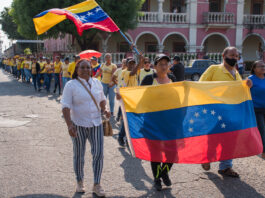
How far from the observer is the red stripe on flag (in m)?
3.83

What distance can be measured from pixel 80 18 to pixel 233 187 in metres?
3.99

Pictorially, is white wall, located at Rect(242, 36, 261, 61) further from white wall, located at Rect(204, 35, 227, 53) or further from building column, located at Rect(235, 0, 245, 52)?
building column, located at Rect(235, 0, 245, 52)

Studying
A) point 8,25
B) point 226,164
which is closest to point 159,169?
point 226,164

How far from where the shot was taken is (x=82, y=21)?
5.68 metres

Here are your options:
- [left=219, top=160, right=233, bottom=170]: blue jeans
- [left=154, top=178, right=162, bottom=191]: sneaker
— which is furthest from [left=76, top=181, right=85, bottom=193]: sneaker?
[left=219, top=160, right=233, bottom=170]: blue jeans

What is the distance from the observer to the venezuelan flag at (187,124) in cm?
384

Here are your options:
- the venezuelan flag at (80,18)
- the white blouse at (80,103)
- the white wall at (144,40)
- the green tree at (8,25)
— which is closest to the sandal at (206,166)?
the white blouse at (80,103)

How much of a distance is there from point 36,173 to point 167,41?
79.6ft

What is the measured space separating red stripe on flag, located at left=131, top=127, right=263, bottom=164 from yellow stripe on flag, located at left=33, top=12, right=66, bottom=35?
9.67ft

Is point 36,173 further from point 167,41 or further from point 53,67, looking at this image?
point 167,41

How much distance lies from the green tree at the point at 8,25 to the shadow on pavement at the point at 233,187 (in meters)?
55.6

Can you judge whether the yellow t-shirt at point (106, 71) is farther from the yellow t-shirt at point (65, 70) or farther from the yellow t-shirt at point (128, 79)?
the yellow t-shirt at point (65, 70)

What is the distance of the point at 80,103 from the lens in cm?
363

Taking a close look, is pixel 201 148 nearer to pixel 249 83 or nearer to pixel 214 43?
pixel 249 83
